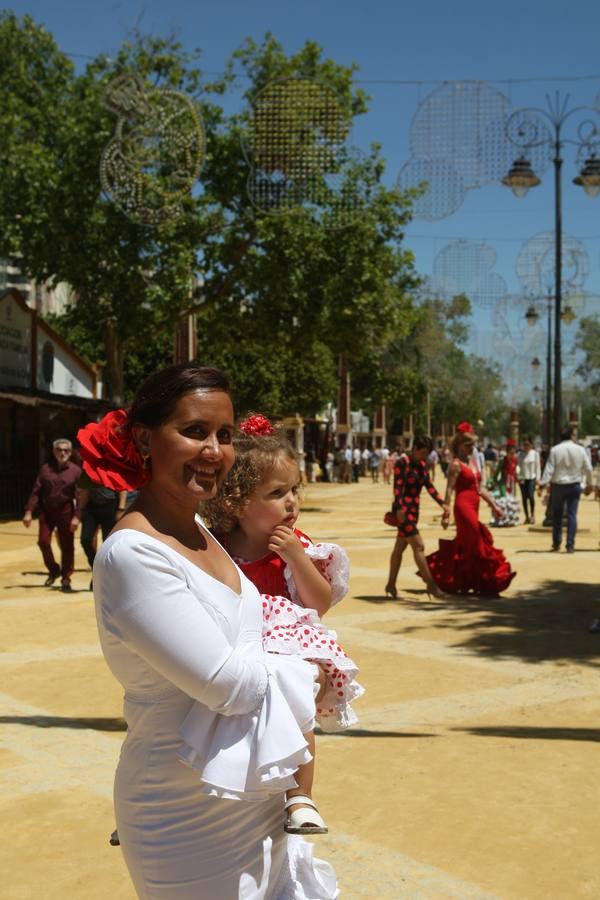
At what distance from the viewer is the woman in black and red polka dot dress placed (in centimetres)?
1308

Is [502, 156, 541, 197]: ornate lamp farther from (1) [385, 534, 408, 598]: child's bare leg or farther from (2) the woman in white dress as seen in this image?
(2) the woman in white dress

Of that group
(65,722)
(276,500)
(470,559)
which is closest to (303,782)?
(276,500)

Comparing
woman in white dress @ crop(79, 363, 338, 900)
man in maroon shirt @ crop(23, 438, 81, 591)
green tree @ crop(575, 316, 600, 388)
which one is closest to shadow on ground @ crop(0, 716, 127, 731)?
woman in white dress @ crop(79, 363, 338, 900)

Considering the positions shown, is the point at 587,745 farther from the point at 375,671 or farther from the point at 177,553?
the point at 177,553

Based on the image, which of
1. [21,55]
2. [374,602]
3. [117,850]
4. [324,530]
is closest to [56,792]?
[117,850]

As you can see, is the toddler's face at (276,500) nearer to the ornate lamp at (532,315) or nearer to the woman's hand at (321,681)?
the woman's hand at (321,681)

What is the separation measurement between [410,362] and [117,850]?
5805cm

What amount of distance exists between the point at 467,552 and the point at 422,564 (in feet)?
2.49

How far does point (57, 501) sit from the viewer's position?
1419cm

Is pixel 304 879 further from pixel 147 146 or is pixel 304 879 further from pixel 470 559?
pixel 147 146

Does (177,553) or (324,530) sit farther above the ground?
(177,553)

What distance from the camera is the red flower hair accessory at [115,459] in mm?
2438

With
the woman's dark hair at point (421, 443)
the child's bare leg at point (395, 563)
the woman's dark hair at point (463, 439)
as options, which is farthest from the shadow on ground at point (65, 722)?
the woman's dark hair at point (463, 439)

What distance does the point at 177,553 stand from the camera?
7.57 ft
